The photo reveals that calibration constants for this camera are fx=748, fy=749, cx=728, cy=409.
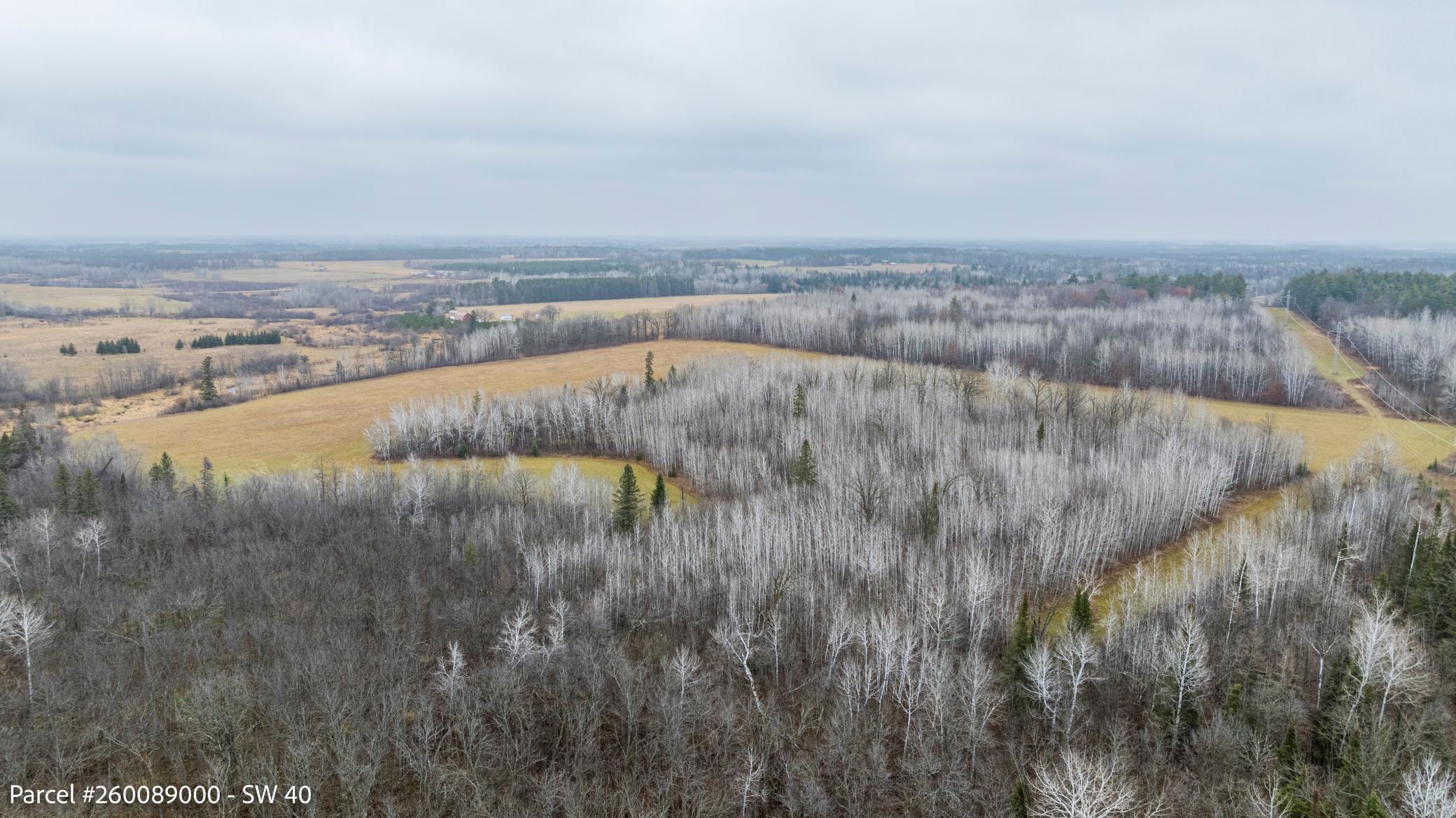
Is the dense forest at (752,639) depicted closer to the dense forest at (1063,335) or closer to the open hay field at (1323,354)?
the dense forest at (1063,335)

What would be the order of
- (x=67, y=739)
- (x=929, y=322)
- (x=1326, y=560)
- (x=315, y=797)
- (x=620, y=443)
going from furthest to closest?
(x=929, y=322) → (x=620, y=443) → (x=1326, y=560) → (x=67, y=739) → (x=315, y=797)

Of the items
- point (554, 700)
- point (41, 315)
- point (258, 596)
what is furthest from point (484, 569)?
point (41, 315)

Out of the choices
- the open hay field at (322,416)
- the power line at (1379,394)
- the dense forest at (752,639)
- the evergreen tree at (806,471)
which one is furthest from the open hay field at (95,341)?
the power line at (1379,394)

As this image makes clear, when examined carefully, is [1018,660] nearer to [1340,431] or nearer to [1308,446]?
[1308,446]

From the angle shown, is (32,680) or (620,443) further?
(620,443)

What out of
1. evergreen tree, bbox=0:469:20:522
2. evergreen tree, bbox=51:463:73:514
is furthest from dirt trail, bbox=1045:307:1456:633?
evergreen tree, bbox=0:469:20:522

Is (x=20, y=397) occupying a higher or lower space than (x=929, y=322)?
lower

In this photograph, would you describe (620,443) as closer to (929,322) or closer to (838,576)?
(838,576)
